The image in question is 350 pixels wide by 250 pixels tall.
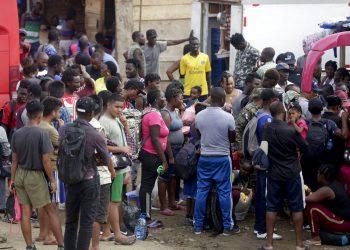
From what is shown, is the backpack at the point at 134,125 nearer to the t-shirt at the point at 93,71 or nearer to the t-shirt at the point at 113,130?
the t-shirt at the point at 113,130

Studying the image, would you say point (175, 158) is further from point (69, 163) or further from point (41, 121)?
point (69, 163)

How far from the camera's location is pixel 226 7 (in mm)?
18219

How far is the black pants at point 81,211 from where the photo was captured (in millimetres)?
8812

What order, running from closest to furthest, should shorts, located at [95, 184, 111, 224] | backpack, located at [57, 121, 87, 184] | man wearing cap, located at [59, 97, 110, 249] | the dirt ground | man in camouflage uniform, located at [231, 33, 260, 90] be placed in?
backpack, located at [57, 121, 87, 184], man wearing cap, located at [59, 97, 110, 249], shorts, located at [95, 184, 111, 224], the dirt ground, man in camouflage uniform, located at [231, 33, 260, 90]

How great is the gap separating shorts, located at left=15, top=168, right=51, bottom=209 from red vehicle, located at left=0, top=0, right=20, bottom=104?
12.4ft

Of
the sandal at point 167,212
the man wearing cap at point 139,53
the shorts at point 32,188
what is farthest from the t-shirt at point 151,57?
the shorts at point 32,188

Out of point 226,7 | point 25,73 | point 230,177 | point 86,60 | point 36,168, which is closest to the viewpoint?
point 36,168

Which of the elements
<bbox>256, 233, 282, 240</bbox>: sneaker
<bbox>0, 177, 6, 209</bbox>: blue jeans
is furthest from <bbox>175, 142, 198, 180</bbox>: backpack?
<bbox>0, 177, 6, 209</bbox>: blue jeans

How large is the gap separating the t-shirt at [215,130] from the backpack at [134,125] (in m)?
0.77

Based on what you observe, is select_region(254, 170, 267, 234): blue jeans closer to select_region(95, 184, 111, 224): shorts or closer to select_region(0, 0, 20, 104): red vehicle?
select_region(95, 184, 111, 224): shorts

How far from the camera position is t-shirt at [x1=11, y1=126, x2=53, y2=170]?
9.55 m

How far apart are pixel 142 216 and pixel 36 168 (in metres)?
2.16

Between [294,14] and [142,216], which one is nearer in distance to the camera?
[142,216]

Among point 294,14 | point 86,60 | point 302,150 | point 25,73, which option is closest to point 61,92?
point 25,73
